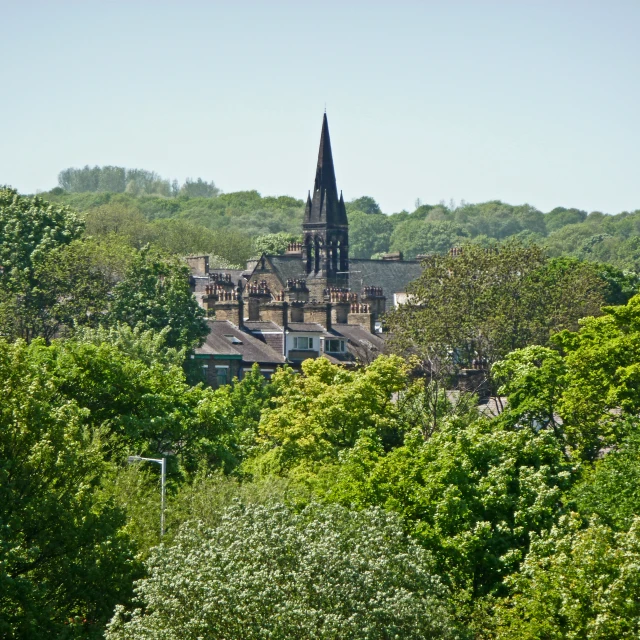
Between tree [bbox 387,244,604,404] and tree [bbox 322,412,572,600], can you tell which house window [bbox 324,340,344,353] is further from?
tree [bbox 322,412,572,600]

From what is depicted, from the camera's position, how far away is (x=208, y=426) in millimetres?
54062

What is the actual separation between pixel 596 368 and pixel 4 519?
28230 millimetres

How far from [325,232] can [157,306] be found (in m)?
64.2

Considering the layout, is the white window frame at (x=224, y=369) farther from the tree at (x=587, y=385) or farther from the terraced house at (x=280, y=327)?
the tree at (x=587, y=385)

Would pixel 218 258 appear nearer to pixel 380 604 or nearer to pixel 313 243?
pixel 313 243

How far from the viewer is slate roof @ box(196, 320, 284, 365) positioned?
90312 mm

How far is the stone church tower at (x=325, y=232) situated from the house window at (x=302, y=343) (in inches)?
1740

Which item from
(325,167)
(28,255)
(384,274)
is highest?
(325,167)

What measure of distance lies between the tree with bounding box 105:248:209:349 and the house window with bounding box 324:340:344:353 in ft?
40.6

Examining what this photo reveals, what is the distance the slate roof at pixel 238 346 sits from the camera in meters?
90.3

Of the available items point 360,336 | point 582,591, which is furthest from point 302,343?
point 582,591

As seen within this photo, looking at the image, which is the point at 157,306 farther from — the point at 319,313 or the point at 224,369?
the point at 319,313

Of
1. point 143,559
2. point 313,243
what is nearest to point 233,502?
point 143,559

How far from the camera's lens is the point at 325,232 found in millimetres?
146500
